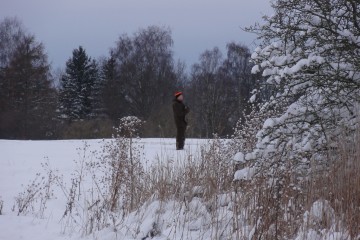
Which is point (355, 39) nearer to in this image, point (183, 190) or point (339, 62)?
point (339, 62)

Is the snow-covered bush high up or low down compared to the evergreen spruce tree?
down

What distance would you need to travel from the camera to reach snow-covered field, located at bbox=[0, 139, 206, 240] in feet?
18.8

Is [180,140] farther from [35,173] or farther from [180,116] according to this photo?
[35,173]

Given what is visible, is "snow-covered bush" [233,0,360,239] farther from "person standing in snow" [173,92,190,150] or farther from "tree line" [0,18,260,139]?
"tree line" [0,18,260,139]

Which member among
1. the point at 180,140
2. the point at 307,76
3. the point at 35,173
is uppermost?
the point at 307,76

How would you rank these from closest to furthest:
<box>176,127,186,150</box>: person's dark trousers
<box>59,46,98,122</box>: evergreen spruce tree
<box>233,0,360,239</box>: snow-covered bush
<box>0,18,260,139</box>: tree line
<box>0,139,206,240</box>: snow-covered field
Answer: <box>0,139,206,240</box>: snow-covered field < <box>233,0,360,239</box>: snow-covered bush < <box>176,127,186,150</box>: person's dark trousers < <box>0,18,260,139</box>: tree line < <box>59,46,98,122</box>: evergreen spruce tree

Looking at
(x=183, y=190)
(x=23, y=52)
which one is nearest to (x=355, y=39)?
(x=183, y=190)

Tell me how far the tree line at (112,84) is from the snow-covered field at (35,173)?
65.3 feet

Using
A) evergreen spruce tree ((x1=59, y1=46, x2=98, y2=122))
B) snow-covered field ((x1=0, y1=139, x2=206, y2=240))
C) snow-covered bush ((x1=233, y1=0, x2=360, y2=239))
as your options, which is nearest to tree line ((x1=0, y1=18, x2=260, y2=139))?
evergreen spruce tree ((x1=59, y1=46, x2=98, y2=122))

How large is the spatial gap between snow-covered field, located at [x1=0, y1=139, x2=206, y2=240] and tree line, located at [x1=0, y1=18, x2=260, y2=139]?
19893 mm

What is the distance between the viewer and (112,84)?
45.7 meters

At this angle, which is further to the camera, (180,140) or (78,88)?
(78,88)

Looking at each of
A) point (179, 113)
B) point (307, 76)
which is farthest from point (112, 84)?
point (307, 76)

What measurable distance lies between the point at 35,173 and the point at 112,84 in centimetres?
3435
